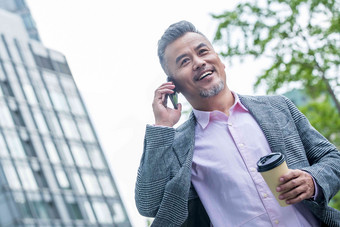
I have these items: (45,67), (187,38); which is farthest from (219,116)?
(45,67)

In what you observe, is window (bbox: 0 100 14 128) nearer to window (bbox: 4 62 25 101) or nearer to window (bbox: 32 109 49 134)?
window (bbox: 4 62 25 101)

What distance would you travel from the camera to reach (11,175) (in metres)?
40.1

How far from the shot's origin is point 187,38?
10.9ft

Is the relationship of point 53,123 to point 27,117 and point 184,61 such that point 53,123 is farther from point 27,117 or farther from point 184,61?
point 184,61

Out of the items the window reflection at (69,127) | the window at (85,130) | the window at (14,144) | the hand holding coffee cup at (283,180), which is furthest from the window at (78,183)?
the hand holding coffee cup at (283,180)

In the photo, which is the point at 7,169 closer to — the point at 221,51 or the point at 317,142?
the point at 221,51

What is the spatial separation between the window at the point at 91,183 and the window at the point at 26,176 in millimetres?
6674

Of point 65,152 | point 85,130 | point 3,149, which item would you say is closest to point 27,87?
point 65,152

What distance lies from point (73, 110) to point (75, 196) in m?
9.85

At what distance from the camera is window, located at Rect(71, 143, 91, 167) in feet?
163

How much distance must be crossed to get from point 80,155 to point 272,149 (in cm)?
4827

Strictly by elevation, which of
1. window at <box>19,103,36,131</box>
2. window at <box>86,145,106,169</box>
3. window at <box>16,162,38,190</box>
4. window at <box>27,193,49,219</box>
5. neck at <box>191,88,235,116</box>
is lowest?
window at <box>86,145,106,169</box>

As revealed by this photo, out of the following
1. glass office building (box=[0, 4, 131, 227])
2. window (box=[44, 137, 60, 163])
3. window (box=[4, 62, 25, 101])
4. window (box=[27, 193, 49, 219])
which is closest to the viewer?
window (box=[27, 193, 49, 219])

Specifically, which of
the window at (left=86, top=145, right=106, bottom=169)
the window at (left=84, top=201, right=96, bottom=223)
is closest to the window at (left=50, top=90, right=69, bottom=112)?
the window at (left=86, top=145, right=106, bottom=169)
